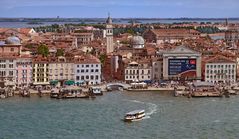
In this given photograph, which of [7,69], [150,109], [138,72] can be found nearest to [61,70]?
[7,69]

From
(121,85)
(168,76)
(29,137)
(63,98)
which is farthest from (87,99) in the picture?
(29,137)

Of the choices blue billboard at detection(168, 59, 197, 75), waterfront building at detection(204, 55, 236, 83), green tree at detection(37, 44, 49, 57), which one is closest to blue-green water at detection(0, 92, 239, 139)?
blue billboard at detection(168, 59, 197, 75)

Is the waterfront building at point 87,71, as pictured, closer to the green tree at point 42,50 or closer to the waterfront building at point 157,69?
the waterfront building at point 157,69

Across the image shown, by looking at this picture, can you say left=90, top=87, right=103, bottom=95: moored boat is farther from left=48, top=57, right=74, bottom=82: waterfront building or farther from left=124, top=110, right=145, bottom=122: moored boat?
left=124, top=110, right=145, bottom=122: moored boat

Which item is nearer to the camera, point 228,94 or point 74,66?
point 228,94

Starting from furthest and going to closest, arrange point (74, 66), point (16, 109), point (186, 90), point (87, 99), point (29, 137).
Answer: point (74, 66)
point (186, 90)
point (87, 99)
point (16, 109)
point (29, 137)

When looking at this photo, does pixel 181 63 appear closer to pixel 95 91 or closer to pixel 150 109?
pixel 95 91

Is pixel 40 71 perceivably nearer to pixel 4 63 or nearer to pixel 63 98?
pixel 4 63
